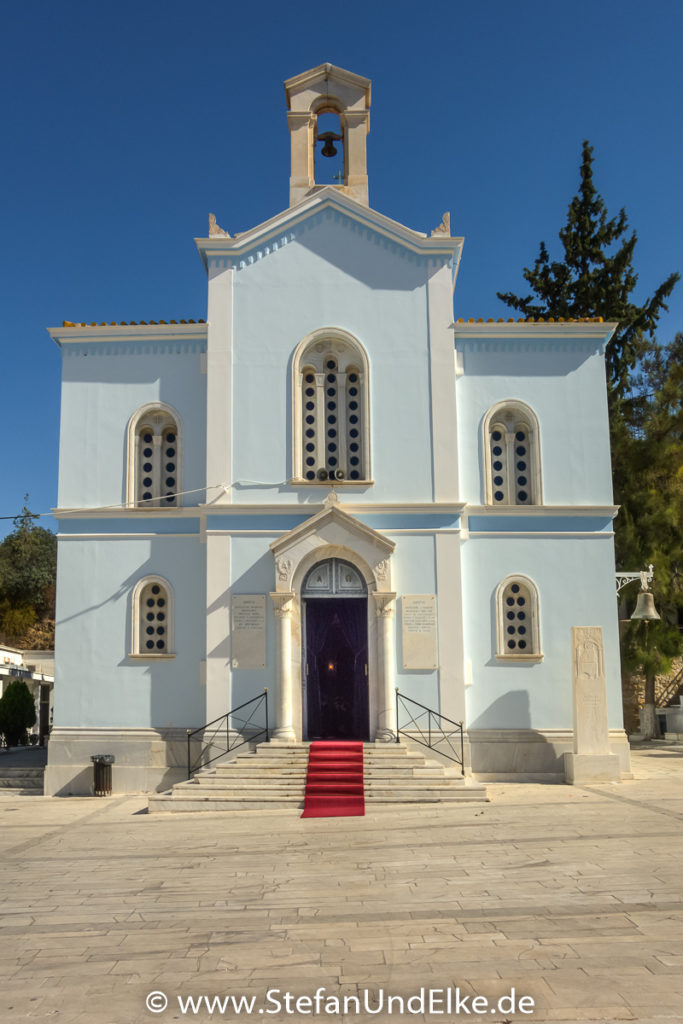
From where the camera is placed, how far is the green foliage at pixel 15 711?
87.4 ft

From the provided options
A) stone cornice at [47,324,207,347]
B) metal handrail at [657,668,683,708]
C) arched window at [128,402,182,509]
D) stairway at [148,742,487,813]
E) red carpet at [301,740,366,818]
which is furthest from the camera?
metal handrail at [657,668,683,708]

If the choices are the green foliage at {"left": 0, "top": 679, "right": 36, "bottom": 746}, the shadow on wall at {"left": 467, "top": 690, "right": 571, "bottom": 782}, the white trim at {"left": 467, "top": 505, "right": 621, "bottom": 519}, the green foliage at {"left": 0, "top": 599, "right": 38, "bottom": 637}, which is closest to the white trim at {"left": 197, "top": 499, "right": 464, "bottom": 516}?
the white trim at {"left": 467, "top": 505, "right": 621, "bottom": 519}

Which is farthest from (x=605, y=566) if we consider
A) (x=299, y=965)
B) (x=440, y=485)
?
(x=299, y=965)

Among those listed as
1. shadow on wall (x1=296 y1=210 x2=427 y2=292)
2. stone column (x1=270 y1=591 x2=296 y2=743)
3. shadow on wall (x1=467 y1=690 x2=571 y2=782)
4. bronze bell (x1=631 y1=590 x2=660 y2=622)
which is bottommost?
shadow on wall (x1=467 y1=690 x2=571 y2=782)

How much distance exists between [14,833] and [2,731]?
46.8ft

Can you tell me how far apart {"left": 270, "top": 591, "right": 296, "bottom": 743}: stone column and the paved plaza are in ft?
9.12

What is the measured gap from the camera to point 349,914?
327 inches

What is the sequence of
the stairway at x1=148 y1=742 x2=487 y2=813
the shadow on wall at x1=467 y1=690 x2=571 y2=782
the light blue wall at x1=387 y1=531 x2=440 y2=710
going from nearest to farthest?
the stairway at x1=148 y1=742 x2=487 y2=813 → the light blue wall at x1=387 y1=531 x2=440 y2=710 → the shadow on wall at x1=467 y1=690 x2=571 y2=782

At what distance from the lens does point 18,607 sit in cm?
4853

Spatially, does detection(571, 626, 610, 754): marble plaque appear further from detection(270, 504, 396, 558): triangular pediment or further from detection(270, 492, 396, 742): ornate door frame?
detection(270, 504, 396, 558): triangular pediment

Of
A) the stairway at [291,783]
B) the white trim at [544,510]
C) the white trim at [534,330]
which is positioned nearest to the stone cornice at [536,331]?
the white trim at [534,330]

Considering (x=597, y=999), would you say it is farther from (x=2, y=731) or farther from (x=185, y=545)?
(x=2, y=731)

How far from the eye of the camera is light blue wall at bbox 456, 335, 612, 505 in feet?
62.0

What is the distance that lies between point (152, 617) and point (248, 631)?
2335 millimetres
